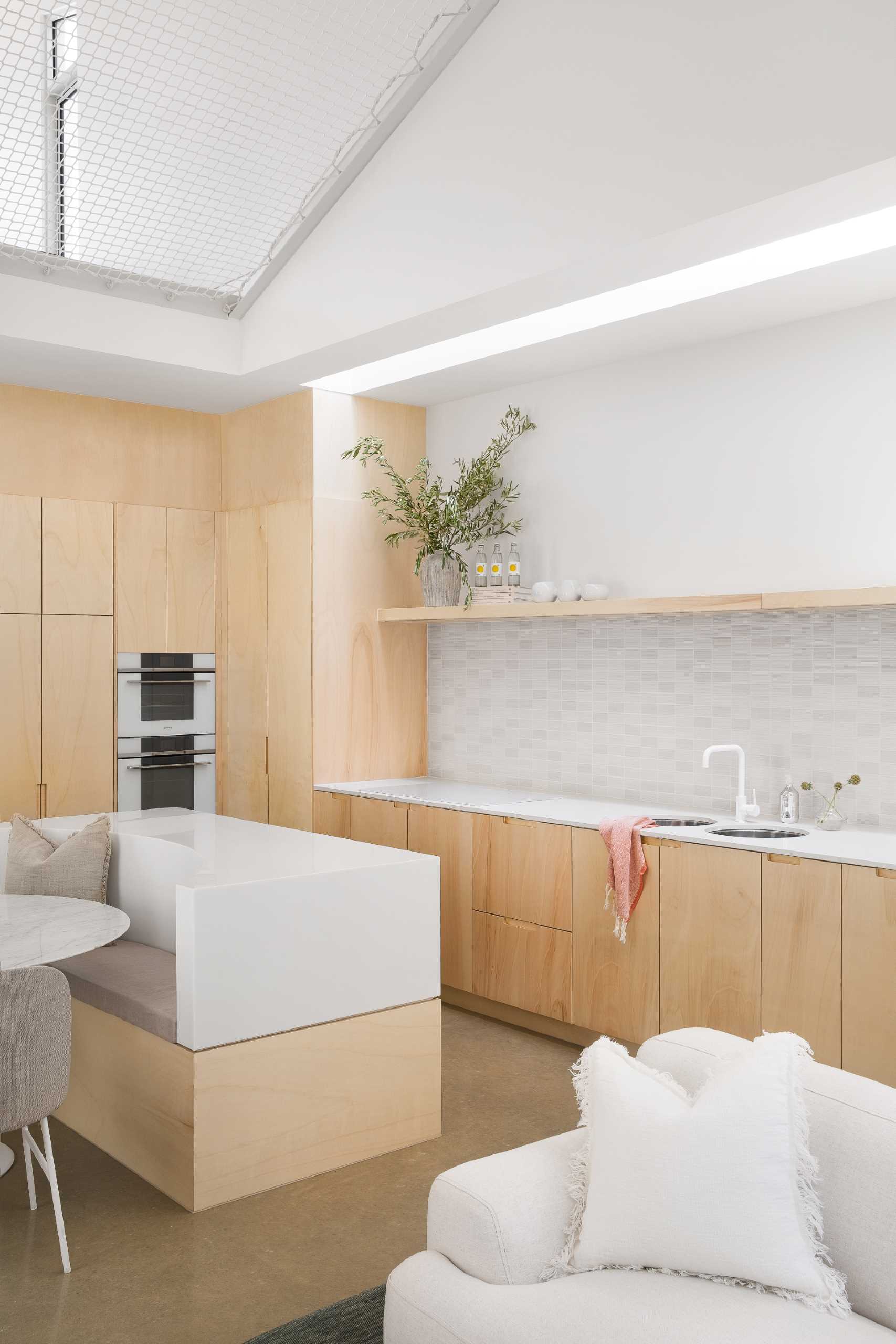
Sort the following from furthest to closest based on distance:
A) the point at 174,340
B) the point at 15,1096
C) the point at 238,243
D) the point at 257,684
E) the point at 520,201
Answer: the point at 257,684
the point at 174,340
the point at 238,243
the point at 520,201
the point at 15,1096

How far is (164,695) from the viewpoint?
593 cm

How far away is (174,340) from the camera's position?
5121mm

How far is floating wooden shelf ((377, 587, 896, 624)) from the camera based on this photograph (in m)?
3.80

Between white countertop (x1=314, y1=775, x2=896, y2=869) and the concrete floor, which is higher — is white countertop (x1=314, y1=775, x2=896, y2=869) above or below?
above

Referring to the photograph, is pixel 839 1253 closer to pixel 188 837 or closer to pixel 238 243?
pixel 188 837

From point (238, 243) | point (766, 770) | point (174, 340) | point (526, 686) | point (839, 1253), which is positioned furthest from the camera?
Result: point (526, 686)

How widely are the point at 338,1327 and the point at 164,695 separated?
389cm

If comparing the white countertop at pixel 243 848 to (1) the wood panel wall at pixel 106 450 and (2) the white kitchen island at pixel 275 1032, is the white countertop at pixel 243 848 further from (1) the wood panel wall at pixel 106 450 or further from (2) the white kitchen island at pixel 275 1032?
(1) the wood panel wall at pixel 106 450

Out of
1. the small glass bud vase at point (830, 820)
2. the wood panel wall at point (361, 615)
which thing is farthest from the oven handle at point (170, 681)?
the small glass bud vase at point (830, 820)

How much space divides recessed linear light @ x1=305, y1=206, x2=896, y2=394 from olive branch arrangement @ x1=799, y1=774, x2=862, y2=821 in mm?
1791

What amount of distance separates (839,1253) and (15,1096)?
176 centimetres

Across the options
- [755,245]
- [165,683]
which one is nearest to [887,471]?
[755,245]

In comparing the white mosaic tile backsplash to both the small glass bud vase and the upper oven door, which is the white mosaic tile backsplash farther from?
the upper oven door

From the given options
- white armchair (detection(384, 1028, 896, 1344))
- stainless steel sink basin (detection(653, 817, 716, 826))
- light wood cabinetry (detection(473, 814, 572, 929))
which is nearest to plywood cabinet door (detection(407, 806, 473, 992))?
light wood cabinetry (detection(473, 814, 572, 929))
